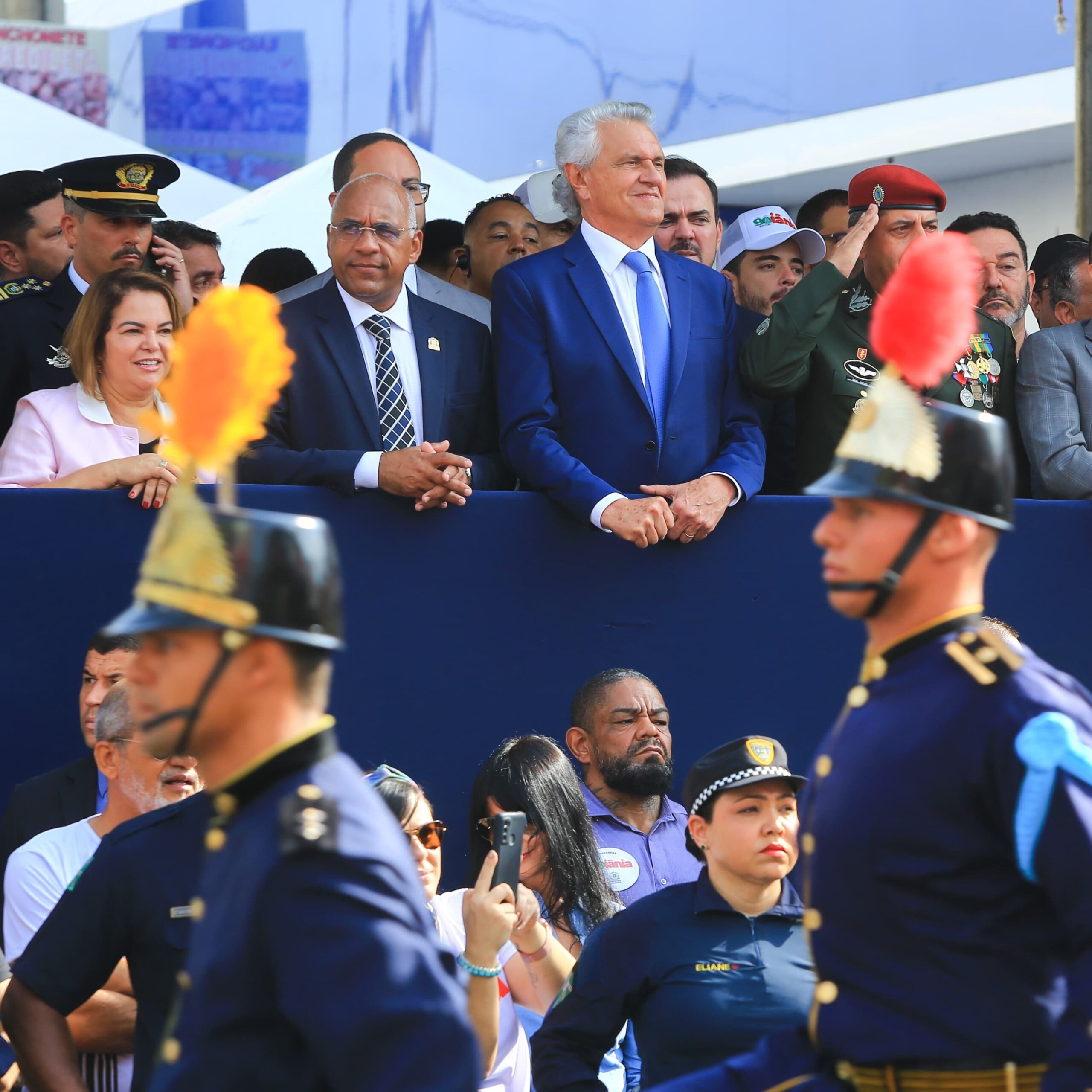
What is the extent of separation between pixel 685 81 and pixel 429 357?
9.01 m

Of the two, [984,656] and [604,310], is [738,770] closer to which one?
[984,656]

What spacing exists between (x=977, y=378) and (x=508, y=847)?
277 centimetres

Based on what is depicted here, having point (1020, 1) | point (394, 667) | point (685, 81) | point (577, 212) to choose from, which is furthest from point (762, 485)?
point (685, 81)

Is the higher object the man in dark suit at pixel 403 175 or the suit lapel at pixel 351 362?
the man in dark suit at pixel 403 175

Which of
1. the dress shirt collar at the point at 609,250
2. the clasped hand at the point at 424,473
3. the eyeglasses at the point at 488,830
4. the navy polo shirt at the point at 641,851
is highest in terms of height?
the dress shirt collar at the point at 609,250

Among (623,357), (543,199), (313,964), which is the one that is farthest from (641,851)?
(543,199)

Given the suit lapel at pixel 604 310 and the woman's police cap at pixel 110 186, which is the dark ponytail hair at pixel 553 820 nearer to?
the suit lapel at pixel 604 310

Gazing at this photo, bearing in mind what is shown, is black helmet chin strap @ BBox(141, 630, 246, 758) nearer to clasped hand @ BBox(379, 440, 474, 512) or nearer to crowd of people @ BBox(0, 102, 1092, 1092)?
crowd of people @ BBox(0, 102, 1092, 1092)

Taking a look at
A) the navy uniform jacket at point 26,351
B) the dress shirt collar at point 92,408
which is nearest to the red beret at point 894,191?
the dress shirt collar at point 92,408

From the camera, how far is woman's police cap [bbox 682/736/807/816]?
3.68 meters

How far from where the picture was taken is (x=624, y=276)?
16.9ft

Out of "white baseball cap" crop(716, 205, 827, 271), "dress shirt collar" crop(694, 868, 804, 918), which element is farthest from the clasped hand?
"white baseball cap" crop(716, 205, 827, 271)

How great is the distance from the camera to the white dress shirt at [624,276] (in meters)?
5.09

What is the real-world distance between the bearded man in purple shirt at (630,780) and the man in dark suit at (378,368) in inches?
27.2
